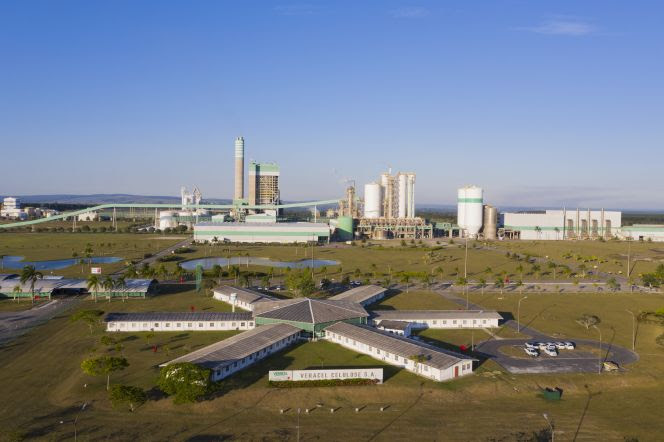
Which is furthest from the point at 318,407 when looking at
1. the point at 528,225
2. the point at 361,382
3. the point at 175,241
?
the point at 528,225

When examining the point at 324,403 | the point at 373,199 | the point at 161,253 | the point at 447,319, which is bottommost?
the point at 324,403

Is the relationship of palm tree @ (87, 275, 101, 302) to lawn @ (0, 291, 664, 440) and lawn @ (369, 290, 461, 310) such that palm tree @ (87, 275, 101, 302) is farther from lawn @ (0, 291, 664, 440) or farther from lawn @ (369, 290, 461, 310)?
lawn @ (369, 290, 461, 310)

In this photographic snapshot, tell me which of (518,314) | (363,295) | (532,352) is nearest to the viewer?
(532,352)

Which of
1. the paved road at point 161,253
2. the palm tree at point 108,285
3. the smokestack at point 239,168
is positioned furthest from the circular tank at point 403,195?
the palm tree at point 108,285

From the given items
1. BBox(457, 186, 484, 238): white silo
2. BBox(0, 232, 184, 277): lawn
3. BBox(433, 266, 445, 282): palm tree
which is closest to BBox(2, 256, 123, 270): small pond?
BBox(0, 232, 184, 277): lawn

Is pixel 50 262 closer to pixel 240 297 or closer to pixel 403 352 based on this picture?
pixel 240 297

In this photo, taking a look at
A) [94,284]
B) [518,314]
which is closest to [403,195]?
[518,314]

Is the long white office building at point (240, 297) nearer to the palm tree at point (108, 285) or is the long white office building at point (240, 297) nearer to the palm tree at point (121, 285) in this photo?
the palm tree at point (121, 285)
